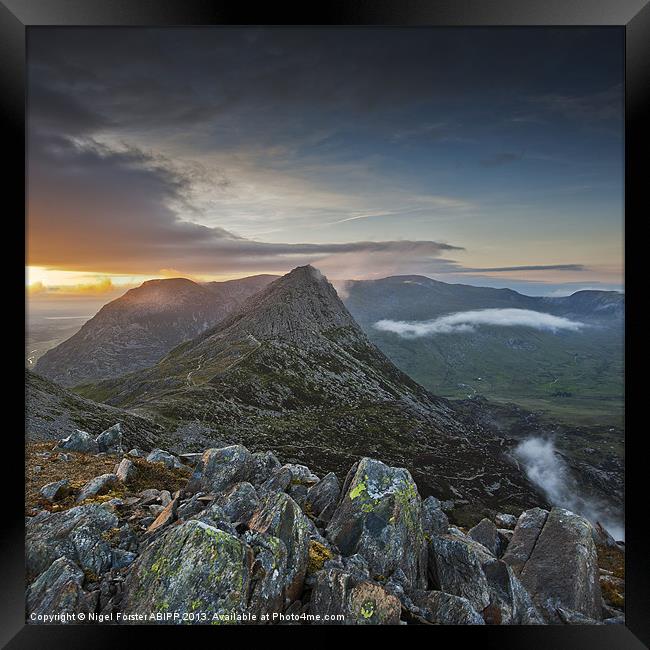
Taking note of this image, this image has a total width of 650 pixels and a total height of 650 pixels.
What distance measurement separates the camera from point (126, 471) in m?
10.8

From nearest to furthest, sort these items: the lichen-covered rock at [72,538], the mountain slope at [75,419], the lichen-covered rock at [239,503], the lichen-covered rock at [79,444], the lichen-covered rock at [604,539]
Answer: the lichen-covered rock at [72,538] → the lichen-covered rock at [239,503] → the lichen-covered rock at [604,539] → the lichen-covered rock at [79,444] → the mountain slope at [75,419]

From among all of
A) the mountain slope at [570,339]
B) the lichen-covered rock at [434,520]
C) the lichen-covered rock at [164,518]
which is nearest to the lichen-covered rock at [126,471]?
the lichen-covered rock at [164,518]

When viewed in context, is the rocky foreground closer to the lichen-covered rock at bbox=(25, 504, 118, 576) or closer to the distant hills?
the lichen-covered rock at bbox=(25, 504, 118, 576)

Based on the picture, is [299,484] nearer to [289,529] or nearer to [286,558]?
[289,529]

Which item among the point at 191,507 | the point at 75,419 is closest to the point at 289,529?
the point at 191,507

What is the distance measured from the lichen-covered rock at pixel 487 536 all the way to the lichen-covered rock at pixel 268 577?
681 cm

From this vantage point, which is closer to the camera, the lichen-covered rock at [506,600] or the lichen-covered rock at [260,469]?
the lichen-covered rock at [506,600]

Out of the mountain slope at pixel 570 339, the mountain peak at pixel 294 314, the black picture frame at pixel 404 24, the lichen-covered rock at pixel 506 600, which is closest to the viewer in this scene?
the black picture frame at pixel 404 24

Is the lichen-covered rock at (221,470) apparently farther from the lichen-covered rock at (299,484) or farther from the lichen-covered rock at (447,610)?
the lichen-covered rock at (447,610)

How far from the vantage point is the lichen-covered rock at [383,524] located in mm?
7938

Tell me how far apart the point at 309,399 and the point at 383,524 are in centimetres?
5275

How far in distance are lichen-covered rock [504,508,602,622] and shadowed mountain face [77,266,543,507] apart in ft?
23.5
